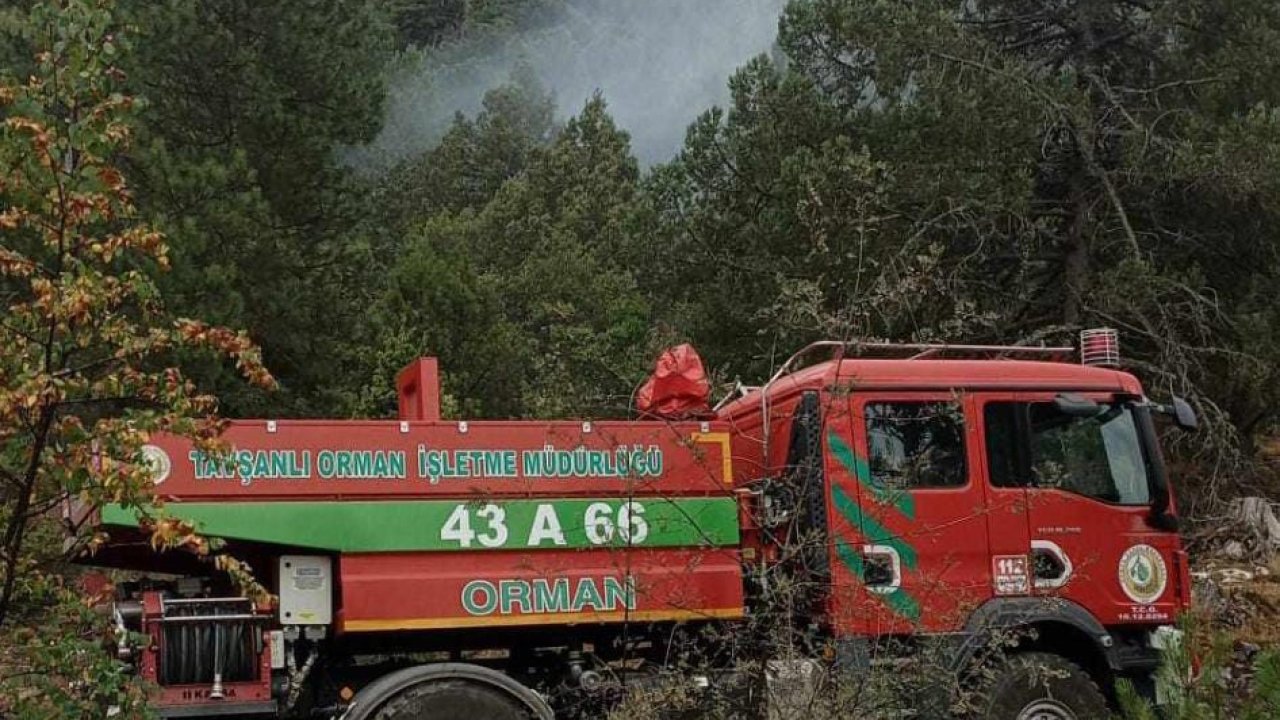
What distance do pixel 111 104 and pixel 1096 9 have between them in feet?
50.8

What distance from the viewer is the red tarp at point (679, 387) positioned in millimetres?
7816

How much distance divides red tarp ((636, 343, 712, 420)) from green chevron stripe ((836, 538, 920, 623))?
1161 millimetres

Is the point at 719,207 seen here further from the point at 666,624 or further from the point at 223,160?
the point at 666,624

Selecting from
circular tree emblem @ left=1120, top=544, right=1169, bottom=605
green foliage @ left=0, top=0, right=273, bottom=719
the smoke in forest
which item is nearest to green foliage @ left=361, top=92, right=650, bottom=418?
circular tree emblem @ left=1120, top=544, right=1169, bottom=605

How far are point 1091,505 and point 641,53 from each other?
9471cm

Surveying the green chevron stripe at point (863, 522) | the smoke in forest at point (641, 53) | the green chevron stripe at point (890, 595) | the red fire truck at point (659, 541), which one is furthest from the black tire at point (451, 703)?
the smoke in forest at point (641, 53)

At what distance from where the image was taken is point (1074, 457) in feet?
25.9

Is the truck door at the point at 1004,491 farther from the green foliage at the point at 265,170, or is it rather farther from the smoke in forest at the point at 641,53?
the smoke in forest at the point at 641,53

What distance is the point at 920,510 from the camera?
7457mm

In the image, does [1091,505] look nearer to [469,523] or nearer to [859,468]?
[859,468]

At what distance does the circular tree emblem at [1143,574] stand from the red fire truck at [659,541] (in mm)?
17

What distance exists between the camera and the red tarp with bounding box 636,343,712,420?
782 cm

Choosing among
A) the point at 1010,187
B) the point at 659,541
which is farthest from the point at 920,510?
the point at 1010,187

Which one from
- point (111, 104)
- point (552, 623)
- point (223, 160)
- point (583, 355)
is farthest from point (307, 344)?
point (111, 104)
